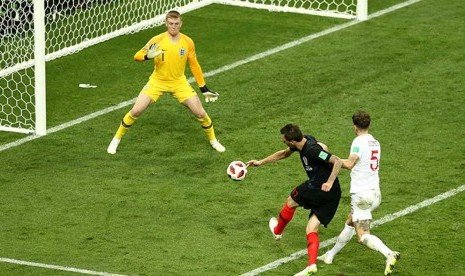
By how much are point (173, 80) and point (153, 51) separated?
655 millimetres

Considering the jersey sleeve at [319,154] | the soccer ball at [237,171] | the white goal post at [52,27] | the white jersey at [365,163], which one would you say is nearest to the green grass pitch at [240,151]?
the white goal post at [52,27]

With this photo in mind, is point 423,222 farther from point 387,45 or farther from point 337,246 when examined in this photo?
point 387,45

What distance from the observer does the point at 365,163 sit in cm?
1631

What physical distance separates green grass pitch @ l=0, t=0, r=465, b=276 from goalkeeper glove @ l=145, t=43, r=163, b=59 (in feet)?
4.68

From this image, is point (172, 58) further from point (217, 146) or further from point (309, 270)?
point (309, 270)

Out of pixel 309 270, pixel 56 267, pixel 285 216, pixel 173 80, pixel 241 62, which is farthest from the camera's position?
pixel 241 62

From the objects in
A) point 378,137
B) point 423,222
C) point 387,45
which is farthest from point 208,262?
point 387,45

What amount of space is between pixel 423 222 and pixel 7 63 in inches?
309

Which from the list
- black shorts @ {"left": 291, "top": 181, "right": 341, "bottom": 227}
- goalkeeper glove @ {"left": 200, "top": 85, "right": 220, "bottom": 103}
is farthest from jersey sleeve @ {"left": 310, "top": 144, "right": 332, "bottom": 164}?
goalkeeper glove @ {"left": 200, "top": 85, "right": 220, "bottom": 103}

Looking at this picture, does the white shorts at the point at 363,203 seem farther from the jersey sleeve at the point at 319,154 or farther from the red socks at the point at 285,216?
the red socks at the point at 285,216

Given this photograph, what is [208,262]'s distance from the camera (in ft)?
54.9

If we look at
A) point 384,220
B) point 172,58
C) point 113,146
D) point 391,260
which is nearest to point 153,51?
point 172,58

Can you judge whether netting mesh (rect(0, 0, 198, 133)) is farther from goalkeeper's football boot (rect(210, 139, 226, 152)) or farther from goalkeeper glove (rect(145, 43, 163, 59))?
goalkeeper's football boot (rect(210, 139, 226, 152))

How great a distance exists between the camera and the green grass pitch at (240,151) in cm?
1714
